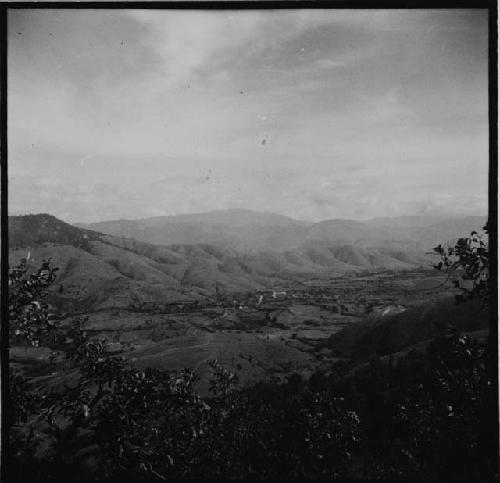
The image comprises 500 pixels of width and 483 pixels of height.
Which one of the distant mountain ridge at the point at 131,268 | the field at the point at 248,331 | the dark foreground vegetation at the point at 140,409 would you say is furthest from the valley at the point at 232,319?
the dark foreground vegetation at the point at 140,409

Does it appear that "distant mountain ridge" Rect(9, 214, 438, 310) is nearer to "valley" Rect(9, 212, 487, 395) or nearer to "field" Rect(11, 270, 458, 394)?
"valley" Rect(9, 212, 487, 395)

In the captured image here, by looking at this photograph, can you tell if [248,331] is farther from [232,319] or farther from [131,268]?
[131,268]

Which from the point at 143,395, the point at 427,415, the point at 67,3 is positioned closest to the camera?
the point at 143,395

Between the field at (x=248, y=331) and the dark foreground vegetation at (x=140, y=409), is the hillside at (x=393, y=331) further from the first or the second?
the dark foreground vegetation at (x=140, y=409)

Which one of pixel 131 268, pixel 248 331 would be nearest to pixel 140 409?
pixel 248 331

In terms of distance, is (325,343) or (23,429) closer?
(23,429)

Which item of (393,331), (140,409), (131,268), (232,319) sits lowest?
(393,331)

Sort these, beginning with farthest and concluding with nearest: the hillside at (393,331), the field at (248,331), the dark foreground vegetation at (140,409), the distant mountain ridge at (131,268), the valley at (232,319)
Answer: the distant mountain ridge at (131,268) < the hillside at (393,331) < the field at (248,331) < the valley at (232,319) < the dark foreground vegetation at (140,409)

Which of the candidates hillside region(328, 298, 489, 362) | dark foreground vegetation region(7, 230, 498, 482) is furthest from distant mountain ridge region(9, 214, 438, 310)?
dark foreground vegetation region(7, 230, 498, 482)

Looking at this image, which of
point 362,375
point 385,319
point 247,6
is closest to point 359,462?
point 247,6

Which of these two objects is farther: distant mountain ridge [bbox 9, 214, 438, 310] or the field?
distant mountain ridge [bbox 9, 214, 438, 310]

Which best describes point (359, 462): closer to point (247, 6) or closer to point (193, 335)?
point (247, 6)
